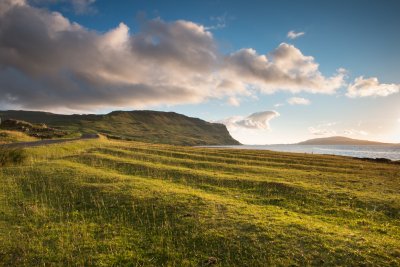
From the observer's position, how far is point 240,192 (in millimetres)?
23578

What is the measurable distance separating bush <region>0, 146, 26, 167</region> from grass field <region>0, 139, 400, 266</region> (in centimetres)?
799

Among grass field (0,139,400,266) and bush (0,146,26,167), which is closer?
grass field (0,139,400,266)

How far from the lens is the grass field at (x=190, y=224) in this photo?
11578 millimetres

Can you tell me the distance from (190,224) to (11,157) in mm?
29989

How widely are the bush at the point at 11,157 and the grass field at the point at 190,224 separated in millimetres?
7991

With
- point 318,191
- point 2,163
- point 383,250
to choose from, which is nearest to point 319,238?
point 383,250

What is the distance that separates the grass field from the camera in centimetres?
1158

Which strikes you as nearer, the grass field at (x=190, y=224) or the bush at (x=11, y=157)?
the grass field at (x=190, y=224)

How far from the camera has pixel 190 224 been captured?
1466 centimetres

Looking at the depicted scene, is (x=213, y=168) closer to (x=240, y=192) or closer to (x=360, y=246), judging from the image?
(x=240, y=192)

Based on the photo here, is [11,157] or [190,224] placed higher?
[11,157]

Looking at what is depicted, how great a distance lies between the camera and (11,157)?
110 ft

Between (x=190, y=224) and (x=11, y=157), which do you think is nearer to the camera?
(x=190, y=224)

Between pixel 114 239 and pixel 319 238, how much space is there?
32.9 feet
